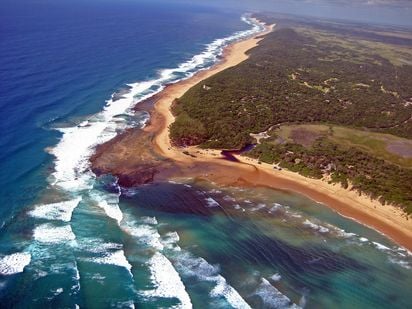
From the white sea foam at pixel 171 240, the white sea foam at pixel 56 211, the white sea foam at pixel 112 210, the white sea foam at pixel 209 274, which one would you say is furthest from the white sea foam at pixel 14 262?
Result: the white sea foam at pixel 209 274

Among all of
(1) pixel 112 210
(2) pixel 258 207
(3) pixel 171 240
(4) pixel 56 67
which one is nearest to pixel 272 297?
(3) pixel 171 240

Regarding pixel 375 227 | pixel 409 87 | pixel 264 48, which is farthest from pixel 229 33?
pixel 375 227

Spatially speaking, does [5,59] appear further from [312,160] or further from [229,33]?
[229,33]

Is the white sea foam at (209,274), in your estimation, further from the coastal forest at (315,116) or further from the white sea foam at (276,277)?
the coastal forest at (315,116)

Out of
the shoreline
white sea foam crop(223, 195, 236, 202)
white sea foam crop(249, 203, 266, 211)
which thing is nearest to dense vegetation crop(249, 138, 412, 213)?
the shoreline

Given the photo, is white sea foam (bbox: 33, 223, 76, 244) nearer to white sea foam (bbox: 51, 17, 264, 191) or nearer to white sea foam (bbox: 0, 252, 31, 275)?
white sea foam (bbox: 0, 252, 31, 275)

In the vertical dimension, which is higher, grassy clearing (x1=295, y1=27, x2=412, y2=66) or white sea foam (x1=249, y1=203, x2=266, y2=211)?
grassy clearing (x1=295, y1=27, x2=412, y2=66)

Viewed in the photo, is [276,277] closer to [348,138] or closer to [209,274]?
[209,274]
